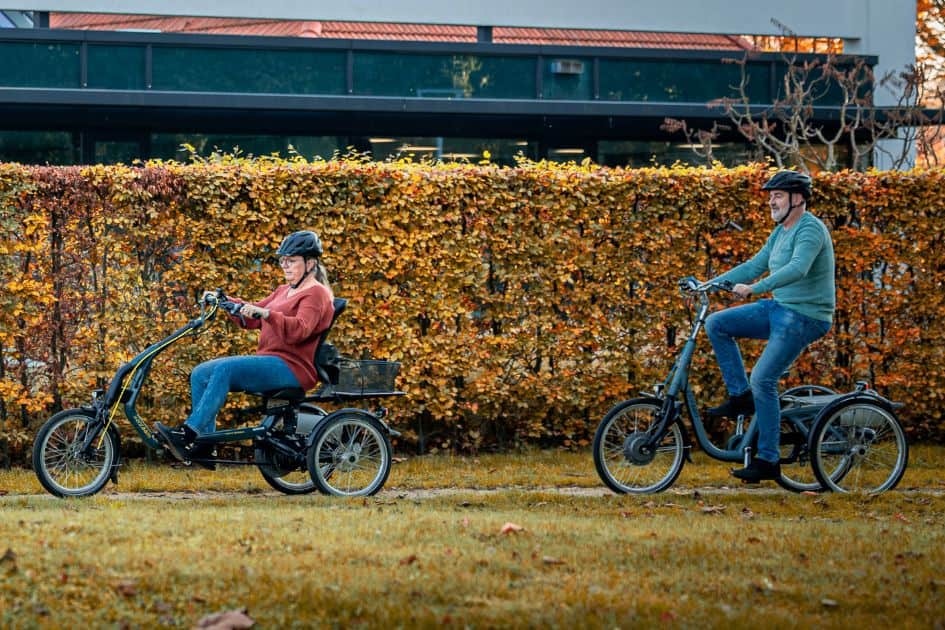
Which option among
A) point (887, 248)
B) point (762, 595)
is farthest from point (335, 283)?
point (762, 595)

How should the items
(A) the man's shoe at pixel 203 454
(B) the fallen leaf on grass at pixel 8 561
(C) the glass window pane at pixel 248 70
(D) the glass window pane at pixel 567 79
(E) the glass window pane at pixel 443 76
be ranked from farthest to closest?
(D) the glass window pane at pixel 567 79
(E) the glass window pane at pixel 443 76
(C) the glass window pane at pixel 248 70
(A) the man's shoe at pixel 203 454
(B) the fallen leaf on grass at pixel 8 561

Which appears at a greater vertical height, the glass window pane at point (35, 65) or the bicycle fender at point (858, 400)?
the glass window pane at point (35, 65)

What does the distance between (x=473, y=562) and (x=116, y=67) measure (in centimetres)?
1294

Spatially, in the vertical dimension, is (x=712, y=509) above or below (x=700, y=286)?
below

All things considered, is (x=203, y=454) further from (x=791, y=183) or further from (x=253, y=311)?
(x=791, y=183)

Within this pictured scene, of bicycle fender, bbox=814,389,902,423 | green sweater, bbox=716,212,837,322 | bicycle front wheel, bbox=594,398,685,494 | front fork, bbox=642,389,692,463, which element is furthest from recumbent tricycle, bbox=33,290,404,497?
bicycle fender, bbox=814,389,902,423

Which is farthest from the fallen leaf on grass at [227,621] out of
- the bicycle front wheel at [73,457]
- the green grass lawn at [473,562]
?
the bicycle front wheel at [73,457]

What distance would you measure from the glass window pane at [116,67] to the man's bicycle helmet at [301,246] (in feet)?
32.2

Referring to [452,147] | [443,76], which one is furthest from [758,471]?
[452,147]

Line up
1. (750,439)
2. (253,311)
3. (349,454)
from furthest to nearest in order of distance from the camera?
(750,439) < (349,454) < (253,311)

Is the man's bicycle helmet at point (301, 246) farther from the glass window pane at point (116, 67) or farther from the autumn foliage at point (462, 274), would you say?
the glass window pane at point (116, 67)

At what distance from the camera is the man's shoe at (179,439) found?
8250mm

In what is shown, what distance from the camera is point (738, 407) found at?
895 centimetres

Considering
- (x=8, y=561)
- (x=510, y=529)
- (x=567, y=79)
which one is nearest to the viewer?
(x=8, y=561)
